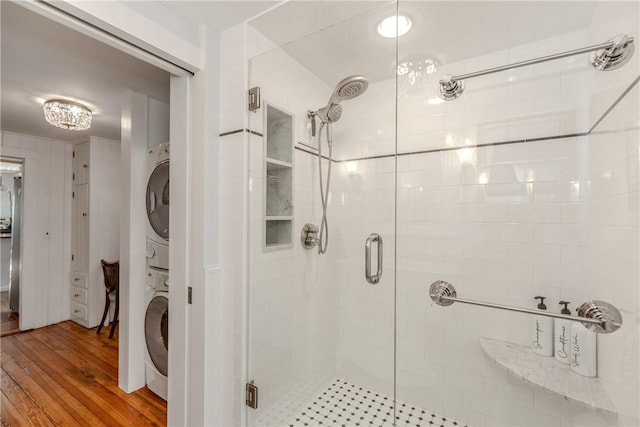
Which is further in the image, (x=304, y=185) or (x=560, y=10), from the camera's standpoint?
(x=304, y=185)

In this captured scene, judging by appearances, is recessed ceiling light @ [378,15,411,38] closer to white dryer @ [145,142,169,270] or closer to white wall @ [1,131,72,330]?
white dryer @ [145,142,169,270]

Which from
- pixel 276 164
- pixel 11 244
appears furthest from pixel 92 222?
pixel 276 164

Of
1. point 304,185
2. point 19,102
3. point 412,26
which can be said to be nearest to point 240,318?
point 304,185

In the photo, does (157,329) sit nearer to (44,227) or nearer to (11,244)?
(44,227)

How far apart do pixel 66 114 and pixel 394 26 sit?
8.91 ft

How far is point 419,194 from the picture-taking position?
5.32 ft

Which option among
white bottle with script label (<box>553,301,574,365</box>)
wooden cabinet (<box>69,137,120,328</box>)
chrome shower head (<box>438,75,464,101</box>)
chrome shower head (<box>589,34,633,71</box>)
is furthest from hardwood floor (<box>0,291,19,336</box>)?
chrome shower head (<box>589,34,633,71</box>)

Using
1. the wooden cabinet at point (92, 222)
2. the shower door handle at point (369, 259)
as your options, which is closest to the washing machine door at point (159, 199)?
the shower door handle at point (369, 259)

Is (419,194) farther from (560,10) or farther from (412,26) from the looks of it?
(560,10)

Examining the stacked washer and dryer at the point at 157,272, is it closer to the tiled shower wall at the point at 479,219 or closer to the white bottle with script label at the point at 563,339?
the tiled shower wall at the point at 479,219

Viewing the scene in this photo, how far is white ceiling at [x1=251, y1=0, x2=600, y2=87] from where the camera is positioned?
136 cm

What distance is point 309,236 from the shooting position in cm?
167

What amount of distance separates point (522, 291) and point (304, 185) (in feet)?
4.10

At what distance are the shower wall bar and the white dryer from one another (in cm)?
189
